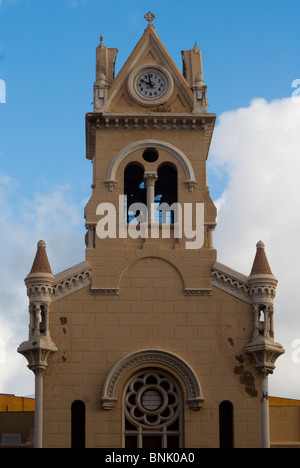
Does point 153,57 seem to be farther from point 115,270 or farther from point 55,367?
point 55,367

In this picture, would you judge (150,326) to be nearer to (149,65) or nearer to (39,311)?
(39,311)

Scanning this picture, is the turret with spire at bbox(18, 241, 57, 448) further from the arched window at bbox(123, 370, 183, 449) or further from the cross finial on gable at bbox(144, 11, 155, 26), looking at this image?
the cross finial on gable at bbox(144, 11, 155, 26)

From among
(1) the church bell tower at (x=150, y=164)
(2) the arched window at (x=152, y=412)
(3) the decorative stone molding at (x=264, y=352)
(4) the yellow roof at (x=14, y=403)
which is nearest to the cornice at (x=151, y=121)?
(1) the church bell tower at (x=150, y=164)

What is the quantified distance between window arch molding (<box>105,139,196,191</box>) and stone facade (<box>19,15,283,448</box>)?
41 millimetres

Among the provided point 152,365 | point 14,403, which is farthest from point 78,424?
point 14,403

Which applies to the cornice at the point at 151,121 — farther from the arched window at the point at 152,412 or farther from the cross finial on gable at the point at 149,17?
the arched window at the point at 152,412

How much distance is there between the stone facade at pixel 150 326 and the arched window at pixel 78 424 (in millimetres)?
84

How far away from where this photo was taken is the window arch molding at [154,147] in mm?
49875

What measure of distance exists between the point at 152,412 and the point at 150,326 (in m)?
3.28

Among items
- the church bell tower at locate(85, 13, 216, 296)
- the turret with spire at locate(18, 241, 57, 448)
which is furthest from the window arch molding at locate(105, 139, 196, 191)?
the turret with spire at locate(18, 241, 57, 448)

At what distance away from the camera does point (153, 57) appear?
52000 mm

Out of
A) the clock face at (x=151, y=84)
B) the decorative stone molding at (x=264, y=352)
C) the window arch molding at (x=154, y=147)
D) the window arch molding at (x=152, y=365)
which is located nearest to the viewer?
the window arch molding at (x=152, y=365)

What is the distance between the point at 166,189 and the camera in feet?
171

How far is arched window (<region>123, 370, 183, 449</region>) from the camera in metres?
46.6
